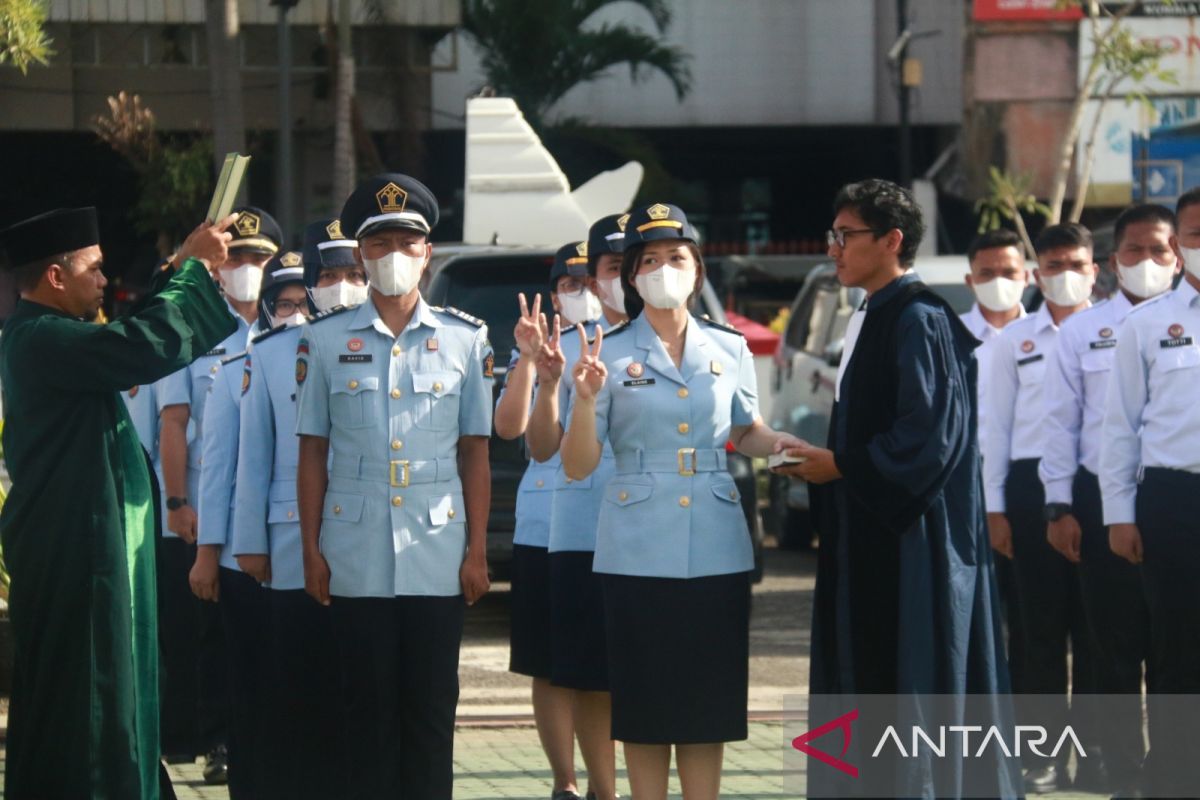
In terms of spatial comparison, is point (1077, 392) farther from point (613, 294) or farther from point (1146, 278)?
point (613, 294)

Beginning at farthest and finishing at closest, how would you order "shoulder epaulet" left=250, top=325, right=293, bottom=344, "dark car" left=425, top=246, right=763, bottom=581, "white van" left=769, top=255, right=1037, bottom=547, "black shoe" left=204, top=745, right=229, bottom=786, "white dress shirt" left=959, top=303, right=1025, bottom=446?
"white van" left=769, top=255, right=1037, bottom=547, "dark car" left=425, top=246, right=763, bottom=581, "white dress shirt" left=959, top=303, right=1025, bottom=446, "black shoe" left=204, top=745, right=229, bottom=786, "shoulder epaulet" left=250, top=325, right=293, bottom=344

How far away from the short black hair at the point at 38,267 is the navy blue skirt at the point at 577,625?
2.05 metres

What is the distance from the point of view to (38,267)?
595cm

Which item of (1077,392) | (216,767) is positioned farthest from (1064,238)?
(216,767)

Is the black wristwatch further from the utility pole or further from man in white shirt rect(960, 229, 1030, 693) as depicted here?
the utility pole

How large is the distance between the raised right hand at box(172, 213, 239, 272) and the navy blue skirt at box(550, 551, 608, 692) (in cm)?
181

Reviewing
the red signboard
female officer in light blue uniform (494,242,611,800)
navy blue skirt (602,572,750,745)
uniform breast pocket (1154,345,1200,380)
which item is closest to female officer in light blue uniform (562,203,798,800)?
navy blue skirt (602,572,750,745)

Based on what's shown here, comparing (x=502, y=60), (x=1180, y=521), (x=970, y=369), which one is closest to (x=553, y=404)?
(x=970, y=369)

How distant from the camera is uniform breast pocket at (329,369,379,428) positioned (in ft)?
19.7

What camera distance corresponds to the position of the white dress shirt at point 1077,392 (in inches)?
298

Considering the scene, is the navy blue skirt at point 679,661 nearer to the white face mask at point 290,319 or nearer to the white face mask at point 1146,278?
the white face mask at point 290,319

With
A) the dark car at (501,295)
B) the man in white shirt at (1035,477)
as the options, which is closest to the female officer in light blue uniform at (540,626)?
the man in white shirt at (1035,477)

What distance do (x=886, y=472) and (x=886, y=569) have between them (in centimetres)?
31

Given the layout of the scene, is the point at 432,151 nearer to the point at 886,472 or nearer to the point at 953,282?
the point at 953,282
